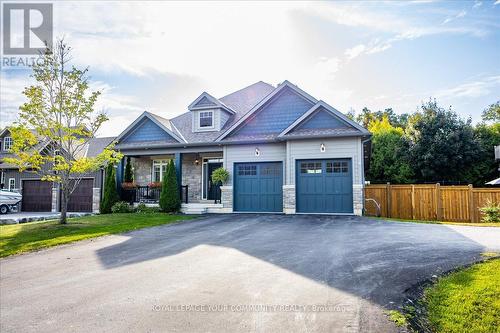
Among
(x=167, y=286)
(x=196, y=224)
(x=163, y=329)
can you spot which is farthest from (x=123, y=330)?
(x=196, y=224)

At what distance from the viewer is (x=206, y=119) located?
1953 cm

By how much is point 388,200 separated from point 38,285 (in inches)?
617

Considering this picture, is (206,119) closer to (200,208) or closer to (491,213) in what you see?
→ (200,208)

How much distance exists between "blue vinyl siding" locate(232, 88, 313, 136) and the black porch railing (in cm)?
563

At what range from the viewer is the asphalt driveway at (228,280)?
395 cm

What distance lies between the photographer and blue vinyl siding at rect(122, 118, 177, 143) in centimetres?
1908

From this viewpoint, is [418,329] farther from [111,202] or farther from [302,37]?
[111,202]

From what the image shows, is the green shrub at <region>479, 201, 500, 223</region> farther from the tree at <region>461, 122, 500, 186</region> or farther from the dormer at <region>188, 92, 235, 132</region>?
the dormer at <region>188, 92, 235, 132</region>

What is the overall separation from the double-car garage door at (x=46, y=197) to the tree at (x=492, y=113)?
45127mm

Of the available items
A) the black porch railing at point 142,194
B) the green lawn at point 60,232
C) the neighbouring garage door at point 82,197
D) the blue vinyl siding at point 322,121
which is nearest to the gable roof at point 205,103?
the black porch railing at point 142,194

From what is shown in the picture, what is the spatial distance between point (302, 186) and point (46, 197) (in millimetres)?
19241

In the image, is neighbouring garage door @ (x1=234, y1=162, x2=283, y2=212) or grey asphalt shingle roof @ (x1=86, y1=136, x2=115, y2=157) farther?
grey asphalt shingle roof @ (x1=86, y1=136, x2=115, y2=157)

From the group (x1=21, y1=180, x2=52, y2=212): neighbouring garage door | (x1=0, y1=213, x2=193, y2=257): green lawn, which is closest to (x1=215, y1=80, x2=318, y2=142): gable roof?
(x1=0, y1=213, x2=193, y2=257): green lawn

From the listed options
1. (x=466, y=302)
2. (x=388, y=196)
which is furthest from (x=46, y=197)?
(x=466, y=302)
